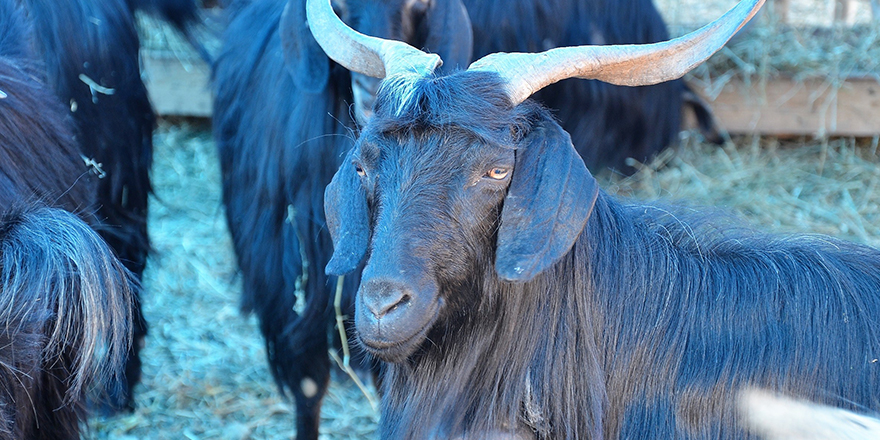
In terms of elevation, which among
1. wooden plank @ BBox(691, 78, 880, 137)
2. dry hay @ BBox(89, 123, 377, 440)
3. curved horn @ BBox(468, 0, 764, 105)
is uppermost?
curved horn @ BBox(468, 0, 764, 105)

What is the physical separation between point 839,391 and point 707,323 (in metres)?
0.42

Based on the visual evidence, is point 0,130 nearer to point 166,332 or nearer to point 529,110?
point 529,110

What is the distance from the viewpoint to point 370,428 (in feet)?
15.5

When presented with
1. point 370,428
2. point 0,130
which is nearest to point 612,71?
point 0,130

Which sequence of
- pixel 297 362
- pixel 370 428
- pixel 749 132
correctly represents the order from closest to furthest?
pixel 297 362 < pixel 370 428 < pixel 749 132

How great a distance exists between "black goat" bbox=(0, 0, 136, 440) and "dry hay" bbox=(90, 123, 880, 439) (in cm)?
153

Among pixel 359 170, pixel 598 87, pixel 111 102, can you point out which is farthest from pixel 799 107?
pixel 359 170

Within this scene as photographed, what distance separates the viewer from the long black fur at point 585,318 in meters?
2.53

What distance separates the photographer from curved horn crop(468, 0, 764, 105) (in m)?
2.62

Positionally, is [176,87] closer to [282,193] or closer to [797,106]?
[282,193]

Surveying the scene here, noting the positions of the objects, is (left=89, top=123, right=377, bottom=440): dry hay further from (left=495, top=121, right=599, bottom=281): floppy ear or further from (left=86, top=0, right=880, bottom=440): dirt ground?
(left=495, top=121, right=599, bottom=281): floppy ear

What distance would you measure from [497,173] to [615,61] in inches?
21.3

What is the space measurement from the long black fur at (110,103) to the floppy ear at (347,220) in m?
1.91

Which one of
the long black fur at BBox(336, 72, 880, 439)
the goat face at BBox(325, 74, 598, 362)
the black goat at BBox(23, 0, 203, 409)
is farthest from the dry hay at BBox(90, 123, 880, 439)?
the goat face at BBox(325, 74, 598, 362)
